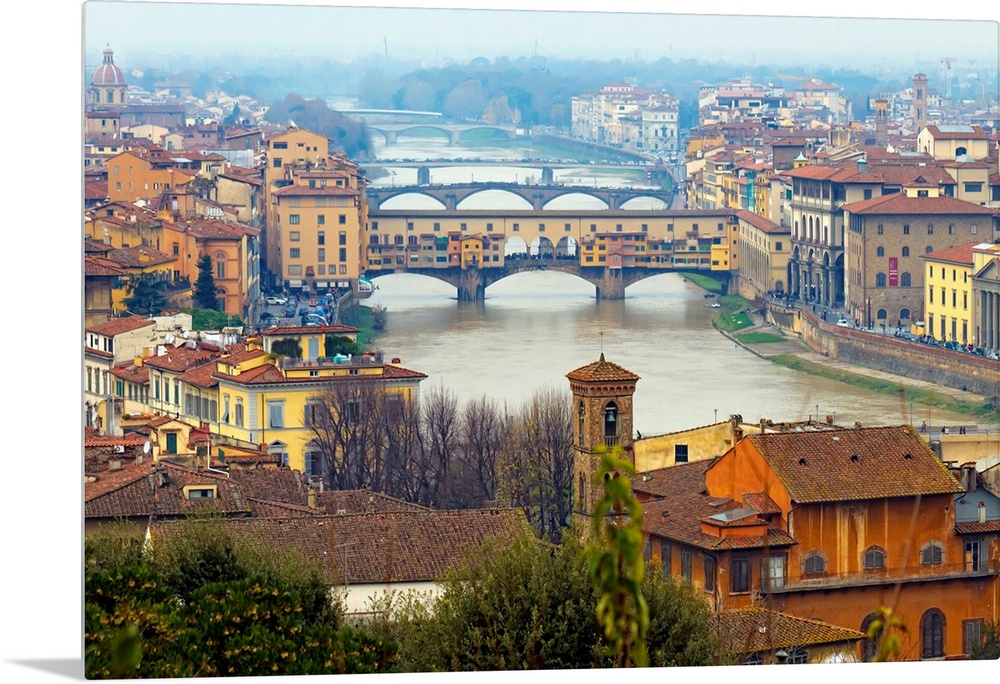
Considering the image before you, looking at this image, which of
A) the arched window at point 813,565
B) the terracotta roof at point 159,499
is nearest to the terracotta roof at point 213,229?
the terracotta roof at point 159,499

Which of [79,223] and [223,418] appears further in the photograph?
[223,418]

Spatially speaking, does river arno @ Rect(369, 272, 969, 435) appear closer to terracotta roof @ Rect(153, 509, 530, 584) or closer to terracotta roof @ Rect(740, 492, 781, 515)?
terracotta roof @ Rect(740, 492, 781, 515)

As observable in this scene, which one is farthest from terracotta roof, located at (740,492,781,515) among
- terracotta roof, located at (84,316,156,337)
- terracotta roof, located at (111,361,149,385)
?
terracotta roof, located at (84,316,156,337)

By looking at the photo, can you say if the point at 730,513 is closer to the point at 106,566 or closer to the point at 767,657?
the point at 767,657

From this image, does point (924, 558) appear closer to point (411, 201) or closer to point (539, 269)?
point (539, 269)

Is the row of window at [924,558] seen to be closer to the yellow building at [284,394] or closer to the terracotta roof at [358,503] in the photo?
the terracotta roof at [358,503]

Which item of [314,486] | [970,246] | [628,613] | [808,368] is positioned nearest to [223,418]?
[314,486]
